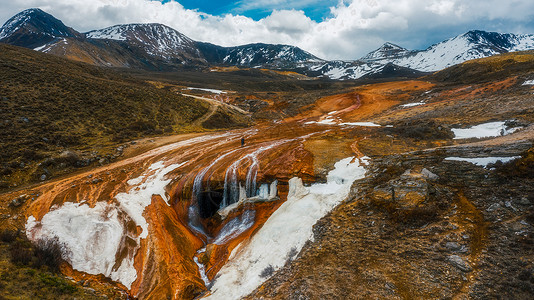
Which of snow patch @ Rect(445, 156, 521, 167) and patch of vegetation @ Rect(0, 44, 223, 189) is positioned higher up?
patch of vegetation @ Rect(0, 44, 223, 189)

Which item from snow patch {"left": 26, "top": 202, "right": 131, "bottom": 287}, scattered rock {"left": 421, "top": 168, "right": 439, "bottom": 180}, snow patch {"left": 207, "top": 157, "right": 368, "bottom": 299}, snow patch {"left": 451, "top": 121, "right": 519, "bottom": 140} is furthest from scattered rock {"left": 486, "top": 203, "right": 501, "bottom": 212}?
snow patch {"left": 26, "top": 202, "right": 131, "bottom": 287}

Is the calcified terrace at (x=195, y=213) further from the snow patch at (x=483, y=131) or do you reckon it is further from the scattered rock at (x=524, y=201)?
the snow patch at (x=483, y=131)

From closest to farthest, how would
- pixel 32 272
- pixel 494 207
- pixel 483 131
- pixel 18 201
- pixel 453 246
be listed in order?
pixel 453 246 < pixel 32 272 < pixel 494 207 < pixel 18 201 < pixel 483 131

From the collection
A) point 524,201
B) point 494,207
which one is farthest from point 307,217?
point 524,201

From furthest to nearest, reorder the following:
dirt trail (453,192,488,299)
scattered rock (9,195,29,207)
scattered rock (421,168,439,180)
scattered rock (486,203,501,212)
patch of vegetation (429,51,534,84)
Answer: patch of vegetation (429,51,534,84)
scattered rock (9,195,29,207)
scattered rock (421,168,439,180)
scattered rock (486,203,501,212)
dirt trail (453,192,488,299)

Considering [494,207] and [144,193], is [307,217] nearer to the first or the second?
[494,207]

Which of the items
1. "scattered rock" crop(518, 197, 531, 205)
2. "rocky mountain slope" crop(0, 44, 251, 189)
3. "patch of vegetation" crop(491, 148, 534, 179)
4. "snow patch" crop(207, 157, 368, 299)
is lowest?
"snow patch" crop(207, 157, 368, 299)

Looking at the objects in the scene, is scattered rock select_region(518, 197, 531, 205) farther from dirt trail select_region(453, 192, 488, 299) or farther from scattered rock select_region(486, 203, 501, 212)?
dirt trail select_region(453, 192, 488, 299)
